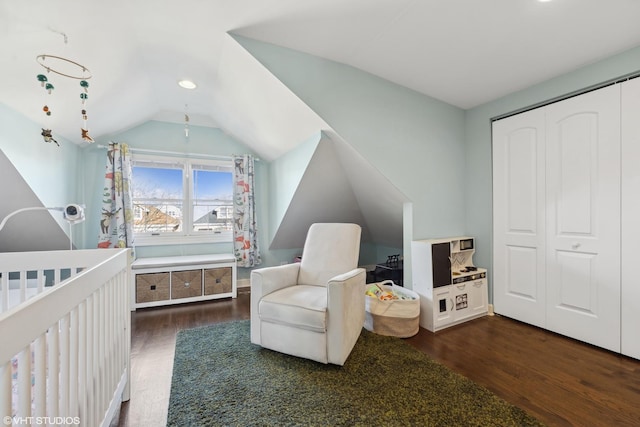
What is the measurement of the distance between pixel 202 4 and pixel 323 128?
3.79 ft

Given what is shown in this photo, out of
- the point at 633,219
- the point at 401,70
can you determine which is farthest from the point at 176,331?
the point at 633,219

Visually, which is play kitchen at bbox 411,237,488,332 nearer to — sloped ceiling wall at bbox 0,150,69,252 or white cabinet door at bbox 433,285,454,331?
white cabinet door at bbox 433,285,454,331

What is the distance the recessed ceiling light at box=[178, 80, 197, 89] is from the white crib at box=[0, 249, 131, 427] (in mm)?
1835

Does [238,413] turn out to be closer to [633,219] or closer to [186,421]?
[186,421]

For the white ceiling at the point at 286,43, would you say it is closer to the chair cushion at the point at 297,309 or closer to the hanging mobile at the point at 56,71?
the hanging mobile at the point at 56,71

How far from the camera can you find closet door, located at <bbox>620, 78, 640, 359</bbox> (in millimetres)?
1928

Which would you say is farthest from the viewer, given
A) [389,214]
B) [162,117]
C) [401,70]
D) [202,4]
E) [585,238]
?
[162,117]

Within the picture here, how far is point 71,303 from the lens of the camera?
0.85 metres

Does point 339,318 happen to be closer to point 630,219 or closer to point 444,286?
point 444,286

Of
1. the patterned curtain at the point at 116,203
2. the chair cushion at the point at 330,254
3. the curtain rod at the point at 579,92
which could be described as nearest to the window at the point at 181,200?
the patterned curtain at the point at 116,203

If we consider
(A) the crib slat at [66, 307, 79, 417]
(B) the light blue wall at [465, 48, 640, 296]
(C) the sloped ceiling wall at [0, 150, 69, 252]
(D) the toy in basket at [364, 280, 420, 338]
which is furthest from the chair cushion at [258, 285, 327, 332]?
(C) the sloped ceiling wall at [0, 150, 69, 252]

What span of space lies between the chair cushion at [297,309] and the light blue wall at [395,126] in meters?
1.26

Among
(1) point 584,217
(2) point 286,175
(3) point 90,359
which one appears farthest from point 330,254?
(1) point 584,217

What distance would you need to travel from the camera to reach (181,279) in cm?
317
